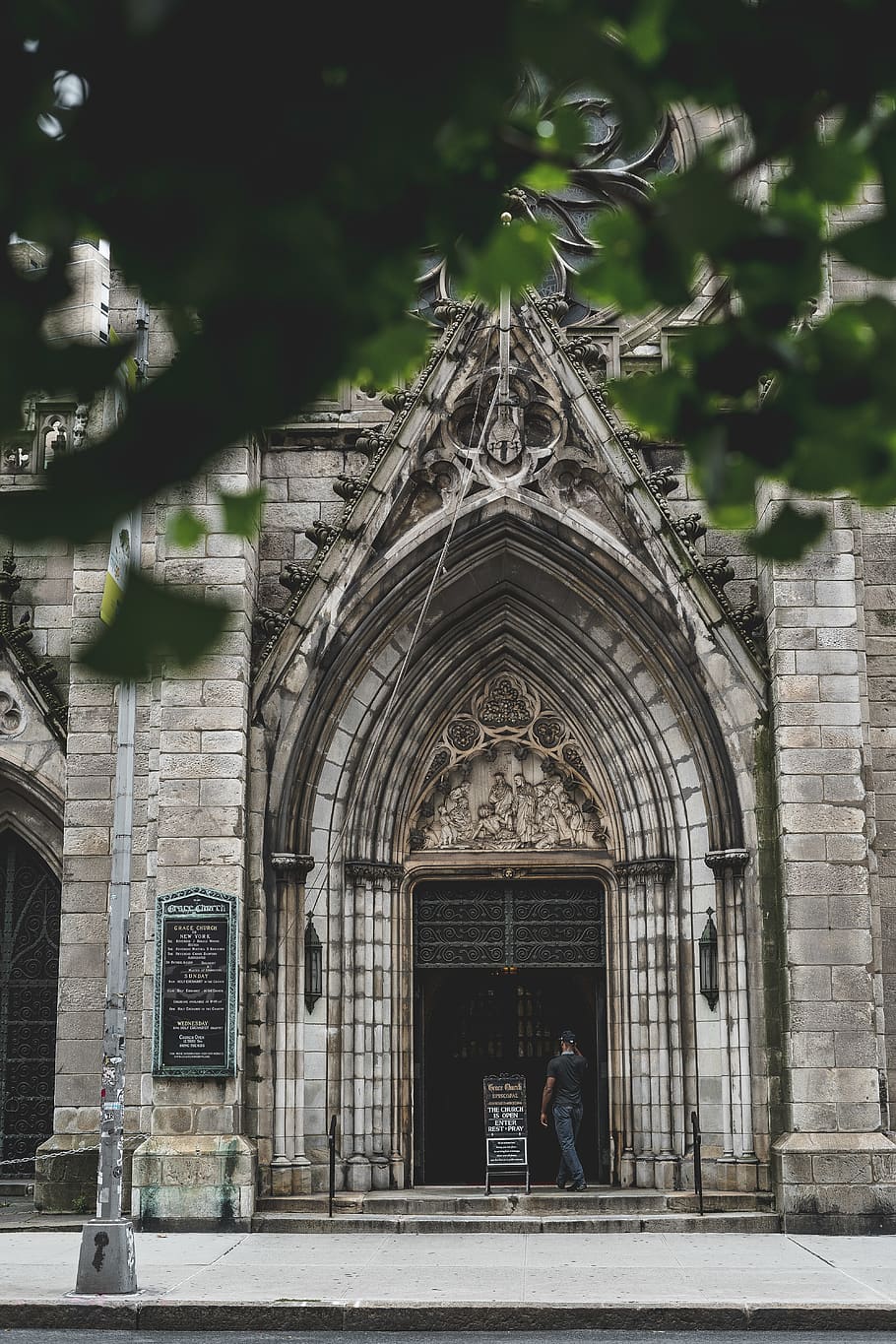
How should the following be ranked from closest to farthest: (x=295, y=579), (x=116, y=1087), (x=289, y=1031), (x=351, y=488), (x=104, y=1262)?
(x=104, y=1262) < (x=116, y=1087) < (x=289, y=1031) < (x=295, y=579) < (x=351, y=488)

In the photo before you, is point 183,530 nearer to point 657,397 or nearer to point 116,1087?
point 657,397

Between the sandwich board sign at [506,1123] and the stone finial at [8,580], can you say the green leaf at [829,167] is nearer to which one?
the sandwich board sign at [506,1123]

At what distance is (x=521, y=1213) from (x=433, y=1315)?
4618 mm

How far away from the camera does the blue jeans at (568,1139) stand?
15.5 meters

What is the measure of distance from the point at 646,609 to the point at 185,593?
42.8ft

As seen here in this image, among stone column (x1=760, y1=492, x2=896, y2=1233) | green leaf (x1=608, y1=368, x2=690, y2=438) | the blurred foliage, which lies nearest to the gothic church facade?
stone column (x1=760, y1=492, x2=896, y2=1233)

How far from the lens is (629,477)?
1593 cm

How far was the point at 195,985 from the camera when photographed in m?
14.7

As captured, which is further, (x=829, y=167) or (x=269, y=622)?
(x=269, y=622)

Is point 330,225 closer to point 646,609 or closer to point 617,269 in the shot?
point 617,269

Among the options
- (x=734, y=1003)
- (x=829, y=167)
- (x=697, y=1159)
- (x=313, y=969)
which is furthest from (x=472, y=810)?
(x=829, y=167)

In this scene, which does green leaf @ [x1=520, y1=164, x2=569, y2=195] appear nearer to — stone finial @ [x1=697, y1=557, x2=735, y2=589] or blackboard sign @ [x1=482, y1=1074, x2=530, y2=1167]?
stone finial @ [x1=697, y1=557, x2=735, y2=589]

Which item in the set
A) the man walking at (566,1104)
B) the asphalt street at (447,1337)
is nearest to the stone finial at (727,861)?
the man walking at (566,1104)

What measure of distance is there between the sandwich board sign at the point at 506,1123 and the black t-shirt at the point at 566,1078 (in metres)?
0.35
